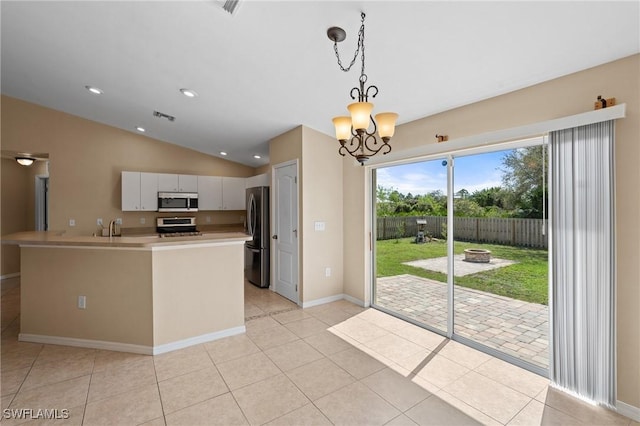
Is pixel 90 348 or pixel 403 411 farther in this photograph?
pixel 90 348

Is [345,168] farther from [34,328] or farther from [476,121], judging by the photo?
[34,328]

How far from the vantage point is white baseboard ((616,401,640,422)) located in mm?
1982

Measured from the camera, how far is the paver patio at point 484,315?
2.70m

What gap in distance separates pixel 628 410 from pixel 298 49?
361 cm

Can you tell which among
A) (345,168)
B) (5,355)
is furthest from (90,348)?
(345,168)

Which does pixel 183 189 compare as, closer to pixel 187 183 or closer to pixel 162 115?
pixel 187 183

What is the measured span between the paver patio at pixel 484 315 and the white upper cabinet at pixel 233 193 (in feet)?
13.4

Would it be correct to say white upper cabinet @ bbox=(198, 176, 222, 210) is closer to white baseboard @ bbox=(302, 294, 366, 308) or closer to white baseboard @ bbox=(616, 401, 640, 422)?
white baseboard @ bbox=(302, 294, 366, 308)

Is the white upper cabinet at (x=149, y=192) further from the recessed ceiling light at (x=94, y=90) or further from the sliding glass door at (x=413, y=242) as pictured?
the sliding glass door at (x=413, y=242)

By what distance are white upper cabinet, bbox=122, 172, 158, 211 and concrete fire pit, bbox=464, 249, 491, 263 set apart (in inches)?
215

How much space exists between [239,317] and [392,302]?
2.06 metres

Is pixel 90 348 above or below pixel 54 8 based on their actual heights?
below

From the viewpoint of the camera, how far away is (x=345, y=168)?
14.9 feet

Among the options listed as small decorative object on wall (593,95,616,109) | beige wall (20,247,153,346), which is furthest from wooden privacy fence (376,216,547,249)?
beige wall (20,247,153,346)
